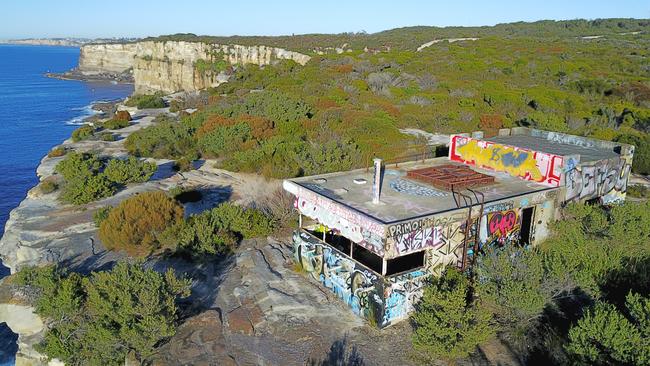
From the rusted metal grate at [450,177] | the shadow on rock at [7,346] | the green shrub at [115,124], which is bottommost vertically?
the shadow on rock at [7,346]

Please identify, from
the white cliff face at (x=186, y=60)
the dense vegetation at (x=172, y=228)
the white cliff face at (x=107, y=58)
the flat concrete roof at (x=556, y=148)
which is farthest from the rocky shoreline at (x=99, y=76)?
the flat concrete roof at (x=556, y=148)

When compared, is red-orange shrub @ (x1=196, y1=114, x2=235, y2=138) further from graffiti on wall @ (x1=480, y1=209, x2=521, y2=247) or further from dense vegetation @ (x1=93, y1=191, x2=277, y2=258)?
graffiti on wall @ (x1=480, y1=209, x2=521, y2=247)

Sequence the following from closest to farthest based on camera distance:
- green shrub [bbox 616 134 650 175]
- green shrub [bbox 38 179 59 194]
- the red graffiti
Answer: the red graffiti < green shrub [bbox 38 179 59 194] < green shrub [bbox 616 134 650 175]

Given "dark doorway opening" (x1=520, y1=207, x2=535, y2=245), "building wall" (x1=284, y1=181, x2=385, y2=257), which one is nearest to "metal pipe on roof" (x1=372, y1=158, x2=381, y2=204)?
"building wall" (x1=284, y1=181, x2=385, y2=257)

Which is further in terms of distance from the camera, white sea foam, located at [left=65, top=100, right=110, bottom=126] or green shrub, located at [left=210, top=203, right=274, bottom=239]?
white sea foam, located at [left=65, top=100, right=110, bottom=126]

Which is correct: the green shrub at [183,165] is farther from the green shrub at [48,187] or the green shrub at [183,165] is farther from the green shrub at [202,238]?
the green shrub at [202,238]

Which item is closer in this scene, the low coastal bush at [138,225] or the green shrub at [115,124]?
the low coastal bush at [138,225]

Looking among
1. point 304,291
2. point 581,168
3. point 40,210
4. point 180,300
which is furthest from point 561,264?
point 40,210
